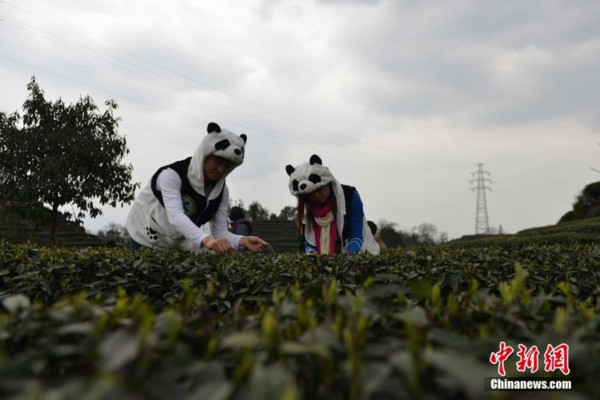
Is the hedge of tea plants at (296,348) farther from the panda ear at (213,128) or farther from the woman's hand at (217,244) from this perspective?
the panda ear at (213,128)

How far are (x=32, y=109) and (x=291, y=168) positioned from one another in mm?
10479

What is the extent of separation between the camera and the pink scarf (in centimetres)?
566

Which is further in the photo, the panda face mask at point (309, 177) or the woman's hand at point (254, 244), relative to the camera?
the panda face mask at point (309, 177)

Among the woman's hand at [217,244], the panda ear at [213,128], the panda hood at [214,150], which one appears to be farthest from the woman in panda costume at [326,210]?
the woman's hand at [217,244]

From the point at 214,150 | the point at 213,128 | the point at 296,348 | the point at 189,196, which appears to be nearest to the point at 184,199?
the point at 189,196

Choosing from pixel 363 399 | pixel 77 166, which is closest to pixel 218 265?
pixel 363 399

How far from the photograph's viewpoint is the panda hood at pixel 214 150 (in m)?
5.02

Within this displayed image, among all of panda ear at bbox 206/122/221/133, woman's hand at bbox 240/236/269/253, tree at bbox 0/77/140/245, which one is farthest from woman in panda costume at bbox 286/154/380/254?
tree at bbox 0/77/140/245

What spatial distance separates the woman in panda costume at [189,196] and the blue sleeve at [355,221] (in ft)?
4.16

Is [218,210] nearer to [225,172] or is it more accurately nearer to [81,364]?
[225,172]

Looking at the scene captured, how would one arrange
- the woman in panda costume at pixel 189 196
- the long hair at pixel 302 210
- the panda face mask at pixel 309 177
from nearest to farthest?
1. the woman in panda costume at pixel 189 196
2. the panda face mask at pixel 309 177
3. the long hair at pixel 302 210

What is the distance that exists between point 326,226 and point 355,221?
1.07 ft

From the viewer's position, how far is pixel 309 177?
5.51m

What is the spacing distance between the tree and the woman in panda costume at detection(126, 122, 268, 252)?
850 cm
